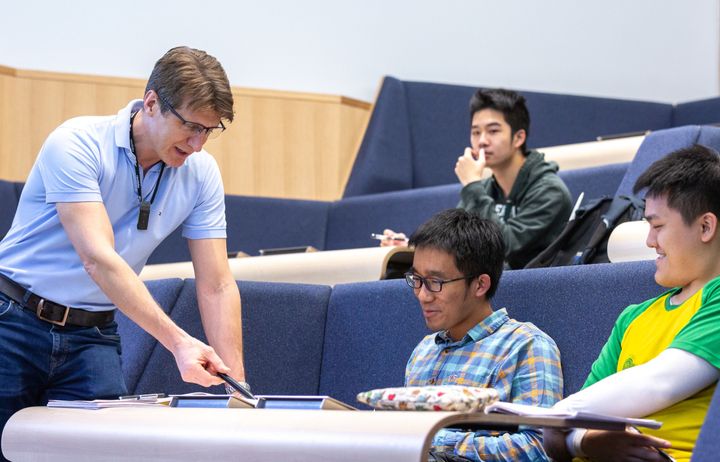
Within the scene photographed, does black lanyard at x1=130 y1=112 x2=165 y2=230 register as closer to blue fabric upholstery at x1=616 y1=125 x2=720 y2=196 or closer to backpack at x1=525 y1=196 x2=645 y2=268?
backpack at x1=525 y1=196 x2=645 y2=268

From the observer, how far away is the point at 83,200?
211 centimetres

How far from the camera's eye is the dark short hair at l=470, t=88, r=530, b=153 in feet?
11.6

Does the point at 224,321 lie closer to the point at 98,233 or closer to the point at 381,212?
the point at 98,233

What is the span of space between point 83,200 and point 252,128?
2.69 meters

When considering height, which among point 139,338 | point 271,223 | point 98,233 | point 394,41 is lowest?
point 139,338

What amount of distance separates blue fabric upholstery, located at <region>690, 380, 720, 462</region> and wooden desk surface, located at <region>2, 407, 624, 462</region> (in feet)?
0.53

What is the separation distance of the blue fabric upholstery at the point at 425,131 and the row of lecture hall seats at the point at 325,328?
1985mm

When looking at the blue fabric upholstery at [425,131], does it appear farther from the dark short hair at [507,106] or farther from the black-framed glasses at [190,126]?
the black-framed glasses at [190,126]

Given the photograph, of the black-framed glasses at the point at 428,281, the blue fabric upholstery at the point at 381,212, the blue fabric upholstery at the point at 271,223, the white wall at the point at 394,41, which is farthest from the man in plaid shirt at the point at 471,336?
the white wall at the point at 394,41

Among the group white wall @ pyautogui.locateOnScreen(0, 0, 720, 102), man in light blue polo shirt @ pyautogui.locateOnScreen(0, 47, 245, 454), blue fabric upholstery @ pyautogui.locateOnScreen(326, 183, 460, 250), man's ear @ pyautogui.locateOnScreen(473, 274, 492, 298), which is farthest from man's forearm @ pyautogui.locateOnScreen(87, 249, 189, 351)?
white wall @ pyautogui.locateOnScreen(0, 0, 720, 102)

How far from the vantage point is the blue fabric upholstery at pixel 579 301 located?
216cm

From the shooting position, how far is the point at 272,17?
5137mm

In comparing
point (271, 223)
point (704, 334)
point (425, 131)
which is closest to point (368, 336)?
point (704, 334)

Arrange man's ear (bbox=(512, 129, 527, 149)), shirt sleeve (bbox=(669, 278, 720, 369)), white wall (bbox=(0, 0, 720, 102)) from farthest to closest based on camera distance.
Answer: white wall (bbox=(0, 0, 720, 102)) < man's ear (bbox=(512, 129, 527, 149)) < shirt sleeve (bbox=(669, 278, 720, 369))
